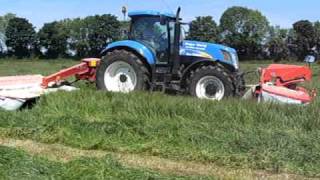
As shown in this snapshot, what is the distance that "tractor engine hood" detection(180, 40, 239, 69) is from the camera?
41.4ft

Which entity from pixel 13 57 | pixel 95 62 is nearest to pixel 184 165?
pixel 95 62

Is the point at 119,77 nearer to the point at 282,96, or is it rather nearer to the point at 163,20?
the point at 163,20

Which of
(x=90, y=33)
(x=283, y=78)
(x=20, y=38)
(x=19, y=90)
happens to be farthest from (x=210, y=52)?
(x=20, y=38)

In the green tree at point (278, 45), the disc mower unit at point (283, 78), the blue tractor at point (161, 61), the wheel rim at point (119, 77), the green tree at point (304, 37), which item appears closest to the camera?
the disc mower unit at point (283, 78)

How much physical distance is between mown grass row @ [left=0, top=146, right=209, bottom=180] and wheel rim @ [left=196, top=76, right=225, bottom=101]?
5381 mm

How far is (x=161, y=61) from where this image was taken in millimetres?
12992

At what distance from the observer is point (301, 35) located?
61.2 metres

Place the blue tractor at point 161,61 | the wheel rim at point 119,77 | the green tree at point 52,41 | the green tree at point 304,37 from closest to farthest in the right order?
the blue tractor at point 161,61, the wheel rim at point 119,77, the green tree at point 304,37, the green tree at point 52,41

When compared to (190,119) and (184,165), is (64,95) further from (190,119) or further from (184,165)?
(184,165)

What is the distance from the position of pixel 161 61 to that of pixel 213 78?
1367mm

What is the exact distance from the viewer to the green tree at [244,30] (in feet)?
196

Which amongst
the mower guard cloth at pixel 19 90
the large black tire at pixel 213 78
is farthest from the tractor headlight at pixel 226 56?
the mower guard cloth at pixel 19 90

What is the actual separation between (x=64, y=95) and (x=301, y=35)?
174 feet

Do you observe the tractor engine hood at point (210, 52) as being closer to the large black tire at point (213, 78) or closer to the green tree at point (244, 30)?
the large black tire at point (213, 78)
